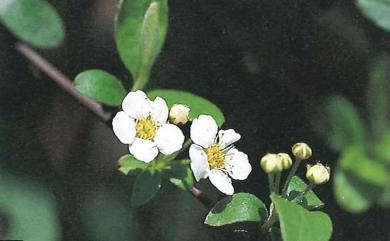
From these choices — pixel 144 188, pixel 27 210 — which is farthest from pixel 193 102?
pixel 27 210

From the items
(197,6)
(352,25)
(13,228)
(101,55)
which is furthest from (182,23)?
(13,228)

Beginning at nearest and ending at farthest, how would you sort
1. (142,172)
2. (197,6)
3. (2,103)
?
(142,172) → (2,103) → (197,6)

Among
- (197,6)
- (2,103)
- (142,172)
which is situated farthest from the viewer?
(197,6)

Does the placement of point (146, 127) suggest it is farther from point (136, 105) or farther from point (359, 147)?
point (359, 147)

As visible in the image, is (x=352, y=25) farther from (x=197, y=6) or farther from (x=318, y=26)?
(x=197, y=6)

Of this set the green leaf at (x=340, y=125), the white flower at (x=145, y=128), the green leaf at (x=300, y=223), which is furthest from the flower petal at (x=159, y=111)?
the green leaf at (x=340, y=125)

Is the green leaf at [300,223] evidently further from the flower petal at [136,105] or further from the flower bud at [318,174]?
the flower petal at [136,105]
